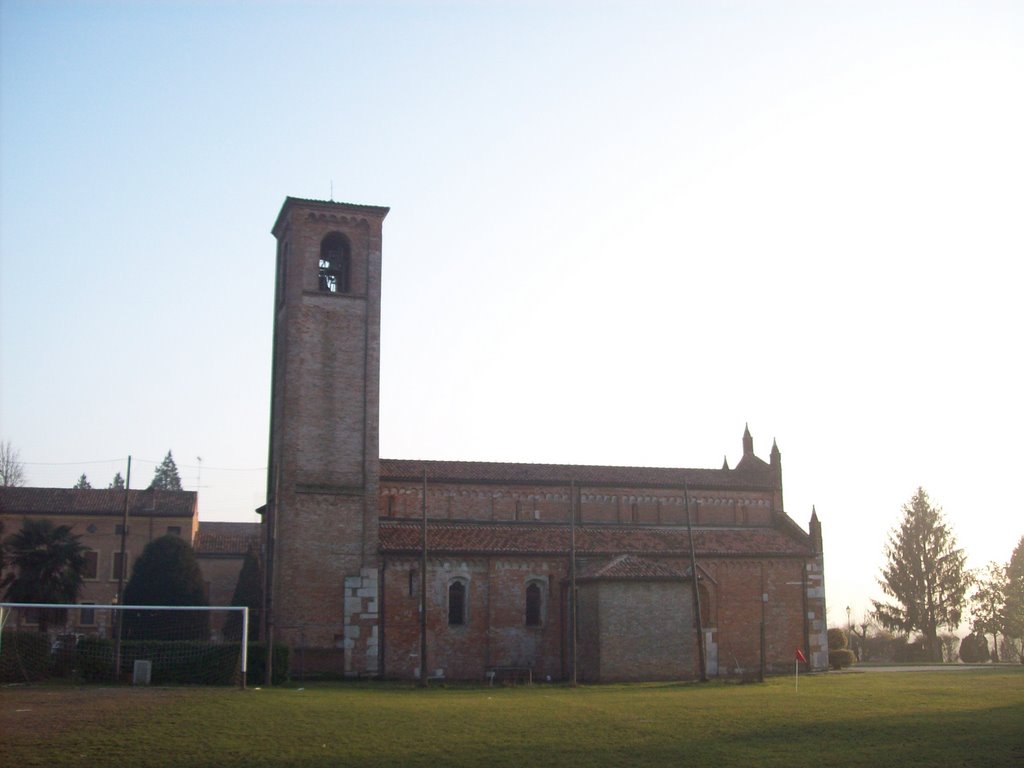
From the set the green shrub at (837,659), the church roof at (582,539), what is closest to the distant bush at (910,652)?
the green shrub at (837,659)

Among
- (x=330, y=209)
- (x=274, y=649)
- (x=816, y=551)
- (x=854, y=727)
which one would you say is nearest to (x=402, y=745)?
(x=854, y=727)

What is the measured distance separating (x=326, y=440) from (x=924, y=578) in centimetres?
4744

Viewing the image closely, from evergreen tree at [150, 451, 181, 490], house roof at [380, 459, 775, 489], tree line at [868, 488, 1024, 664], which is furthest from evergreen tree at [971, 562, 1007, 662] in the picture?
evergreen tree at [150, 451, 181, 490]

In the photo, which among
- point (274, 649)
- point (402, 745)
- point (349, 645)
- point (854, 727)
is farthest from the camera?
point (349, 645)

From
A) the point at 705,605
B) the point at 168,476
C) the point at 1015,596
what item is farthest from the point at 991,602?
Result: the point at 168,476

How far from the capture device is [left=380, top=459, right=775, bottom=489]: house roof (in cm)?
4891

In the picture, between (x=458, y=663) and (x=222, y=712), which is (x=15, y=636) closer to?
(x=222, y=712)

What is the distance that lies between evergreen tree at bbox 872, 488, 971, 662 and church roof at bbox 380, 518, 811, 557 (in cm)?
2415

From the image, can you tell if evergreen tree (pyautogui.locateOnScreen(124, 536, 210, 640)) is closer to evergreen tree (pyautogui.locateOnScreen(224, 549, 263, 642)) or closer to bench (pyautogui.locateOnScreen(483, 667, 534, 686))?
evergreen tree (pyautogui.locateOnScreen(224, 549, 263, 642))

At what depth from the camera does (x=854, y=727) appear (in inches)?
961

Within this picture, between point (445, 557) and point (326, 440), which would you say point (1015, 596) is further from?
point (326, 440)

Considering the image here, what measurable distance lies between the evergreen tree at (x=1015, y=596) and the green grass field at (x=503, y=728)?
1515 inches

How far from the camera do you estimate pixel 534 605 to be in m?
46.4

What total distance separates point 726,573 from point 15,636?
30739mm
